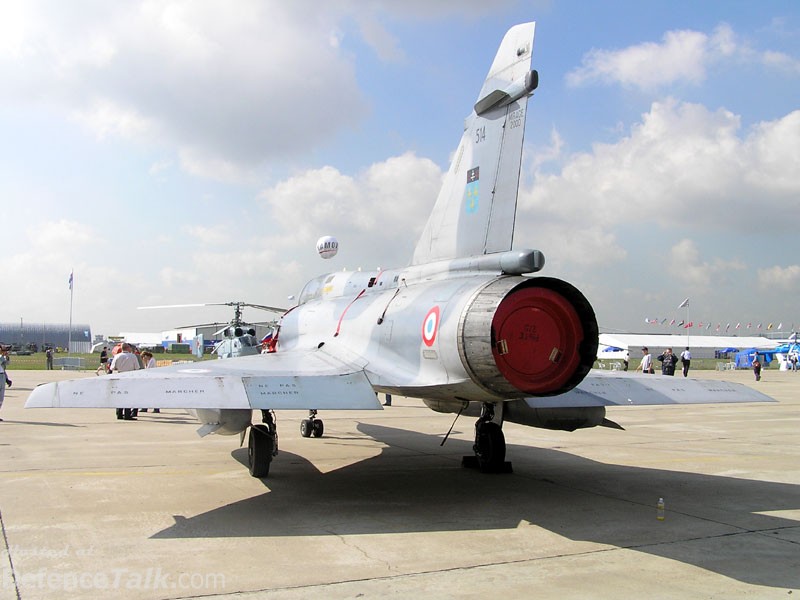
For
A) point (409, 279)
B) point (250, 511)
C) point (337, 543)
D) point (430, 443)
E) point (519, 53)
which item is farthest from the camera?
point (430, 443)

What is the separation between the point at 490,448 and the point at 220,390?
406cm

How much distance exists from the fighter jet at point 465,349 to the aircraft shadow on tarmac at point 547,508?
826 millimetres

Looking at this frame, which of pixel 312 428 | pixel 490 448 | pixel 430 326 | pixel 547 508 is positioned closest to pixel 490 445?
pixel 490 448

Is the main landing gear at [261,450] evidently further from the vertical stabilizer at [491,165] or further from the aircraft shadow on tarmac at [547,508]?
the vertical stabilizer at [491,165]

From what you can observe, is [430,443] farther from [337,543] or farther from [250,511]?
[337,543]

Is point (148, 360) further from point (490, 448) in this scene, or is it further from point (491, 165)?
point (491, 165)

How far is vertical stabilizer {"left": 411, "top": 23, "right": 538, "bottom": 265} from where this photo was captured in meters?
7.07

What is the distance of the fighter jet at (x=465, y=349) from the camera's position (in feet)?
19.2

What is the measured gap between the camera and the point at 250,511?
20.9 feet

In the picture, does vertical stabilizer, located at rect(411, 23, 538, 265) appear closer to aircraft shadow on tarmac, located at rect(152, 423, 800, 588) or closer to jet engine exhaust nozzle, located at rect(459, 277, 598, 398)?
jet engine exhaust nozzle, located at rect(459, 277, 598, 398)

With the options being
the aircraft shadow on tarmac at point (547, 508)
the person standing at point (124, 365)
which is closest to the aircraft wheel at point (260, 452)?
the aircraft shadow on tarmac at point (547, 508)

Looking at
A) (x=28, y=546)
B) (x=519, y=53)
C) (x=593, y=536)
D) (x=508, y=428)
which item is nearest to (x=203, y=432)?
(x=28, y=546)

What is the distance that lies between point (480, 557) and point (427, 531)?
0.86 m

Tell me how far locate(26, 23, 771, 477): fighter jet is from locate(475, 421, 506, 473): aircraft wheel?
0.02 m
